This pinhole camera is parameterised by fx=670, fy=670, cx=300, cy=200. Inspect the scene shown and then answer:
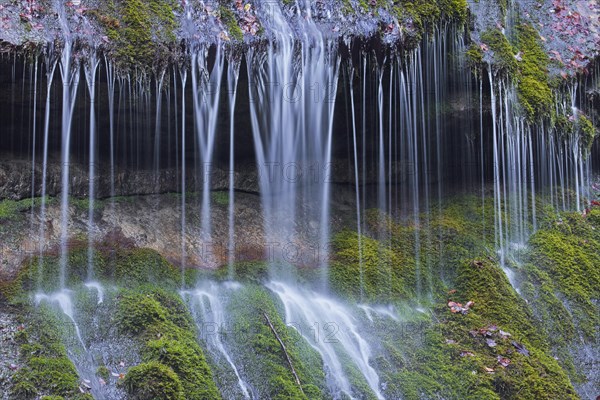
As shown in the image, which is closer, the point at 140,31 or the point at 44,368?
the point at 44,368

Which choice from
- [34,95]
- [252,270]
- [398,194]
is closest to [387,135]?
[398,194]

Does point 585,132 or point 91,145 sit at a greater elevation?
point 585,132

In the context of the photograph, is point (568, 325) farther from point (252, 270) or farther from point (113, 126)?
point (113, 126)

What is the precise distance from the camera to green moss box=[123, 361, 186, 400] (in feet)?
19.4

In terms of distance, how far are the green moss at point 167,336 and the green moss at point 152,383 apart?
0.04ft

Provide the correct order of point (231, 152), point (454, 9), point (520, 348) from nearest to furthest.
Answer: point (520, 348)
point (231, 152)
point (454, 9)

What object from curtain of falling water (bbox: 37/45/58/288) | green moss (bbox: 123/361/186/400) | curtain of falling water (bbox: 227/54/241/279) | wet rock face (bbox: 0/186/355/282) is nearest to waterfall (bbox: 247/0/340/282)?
wet rock face (bbox: 0/186/355/282)

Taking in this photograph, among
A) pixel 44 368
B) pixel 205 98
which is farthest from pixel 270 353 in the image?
pixel 205 98

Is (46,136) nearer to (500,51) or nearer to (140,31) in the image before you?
(140,31)

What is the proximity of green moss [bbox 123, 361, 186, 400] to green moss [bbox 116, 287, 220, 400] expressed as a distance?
0.01 m

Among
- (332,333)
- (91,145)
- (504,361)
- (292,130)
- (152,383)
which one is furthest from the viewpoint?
(292,130)

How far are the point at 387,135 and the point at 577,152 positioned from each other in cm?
355

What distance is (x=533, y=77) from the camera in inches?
410

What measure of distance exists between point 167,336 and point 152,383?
2.69ft
